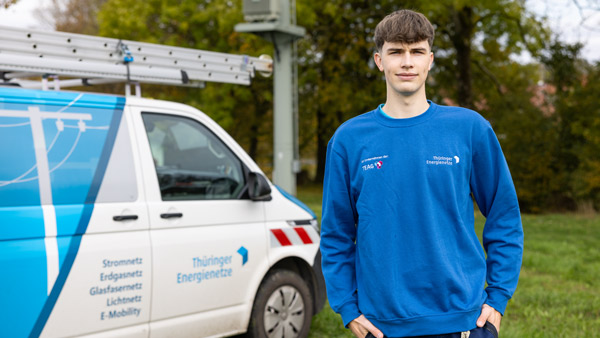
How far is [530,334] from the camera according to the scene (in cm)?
574

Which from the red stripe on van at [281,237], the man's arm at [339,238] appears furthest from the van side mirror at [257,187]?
the man's arm at [339,238]

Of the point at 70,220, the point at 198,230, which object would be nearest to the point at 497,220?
the point at 70,220

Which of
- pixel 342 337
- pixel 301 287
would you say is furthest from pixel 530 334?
pixel 301 287

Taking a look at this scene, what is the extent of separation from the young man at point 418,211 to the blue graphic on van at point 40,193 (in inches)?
80.6

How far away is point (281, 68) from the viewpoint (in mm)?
13023

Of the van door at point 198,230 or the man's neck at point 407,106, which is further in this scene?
the van door at point 198,230

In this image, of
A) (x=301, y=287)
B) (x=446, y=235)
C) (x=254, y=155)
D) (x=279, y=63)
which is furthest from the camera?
(x=254, y=155)

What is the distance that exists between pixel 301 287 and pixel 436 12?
53.1 ft

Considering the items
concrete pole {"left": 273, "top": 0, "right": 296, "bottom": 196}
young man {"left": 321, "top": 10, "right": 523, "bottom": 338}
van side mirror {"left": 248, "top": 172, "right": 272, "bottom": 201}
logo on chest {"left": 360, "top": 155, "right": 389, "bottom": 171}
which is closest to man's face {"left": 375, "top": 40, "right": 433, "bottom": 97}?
young man {"left": 321, "top": 10, "right": 523, "bottom": 338}

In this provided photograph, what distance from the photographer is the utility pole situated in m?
12.2

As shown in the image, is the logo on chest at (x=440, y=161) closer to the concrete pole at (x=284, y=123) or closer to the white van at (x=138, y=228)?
the white van at (x=138, y=228)

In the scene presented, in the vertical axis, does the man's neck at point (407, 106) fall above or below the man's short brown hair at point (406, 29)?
below

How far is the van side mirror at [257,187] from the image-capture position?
4.91 metres

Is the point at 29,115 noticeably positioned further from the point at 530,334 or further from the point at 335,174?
the point at 530,334
